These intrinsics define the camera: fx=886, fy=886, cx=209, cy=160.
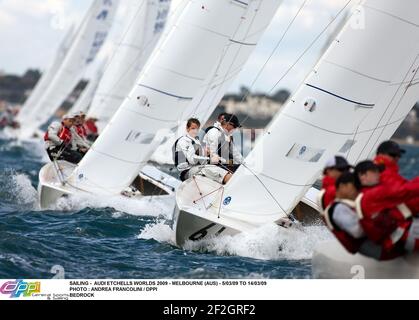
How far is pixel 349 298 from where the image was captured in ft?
18.9

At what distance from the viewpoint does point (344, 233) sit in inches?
235

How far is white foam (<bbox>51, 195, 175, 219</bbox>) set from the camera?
1143cm

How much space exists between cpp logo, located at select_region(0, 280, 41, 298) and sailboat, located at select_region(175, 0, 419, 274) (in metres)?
2.81

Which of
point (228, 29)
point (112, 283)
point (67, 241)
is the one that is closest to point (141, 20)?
point (228, 29)

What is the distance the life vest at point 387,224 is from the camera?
5.78 metres

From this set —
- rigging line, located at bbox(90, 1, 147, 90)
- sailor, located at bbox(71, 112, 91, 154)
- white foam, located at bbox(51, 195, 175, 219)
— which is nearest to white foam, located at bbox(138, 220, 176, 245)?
white foam, located at bbox(51, 195, 175, 219)

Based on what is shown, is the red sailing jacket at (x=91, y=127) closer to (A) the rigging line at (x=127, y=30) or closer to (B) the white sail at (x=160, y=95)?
(A) the rigging line at (x=127, y=30)

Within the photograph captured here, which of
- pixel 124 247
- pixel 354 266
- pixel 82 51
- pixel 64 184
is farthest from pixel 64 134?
pixel 82 51

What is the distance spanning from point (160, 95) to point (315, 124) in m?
3.41

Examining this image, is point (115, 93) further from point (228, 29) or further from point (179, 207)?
point (179, 207)

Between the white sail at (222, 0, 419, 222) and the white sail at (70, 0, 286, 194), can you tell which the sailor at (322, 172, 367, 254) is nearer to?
the white sail at (222, 0, 419, 222)

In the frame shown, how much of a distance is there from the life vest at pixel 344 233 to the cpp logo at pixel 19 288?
6.66 ft

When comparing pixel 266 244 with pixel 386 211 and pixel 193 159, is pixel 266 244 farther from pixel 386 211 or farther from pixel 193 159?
pixel 386 211

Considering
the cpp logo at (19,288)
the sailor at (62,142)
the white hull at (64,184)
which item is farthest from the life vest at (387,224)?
the sailor at (62,142)
